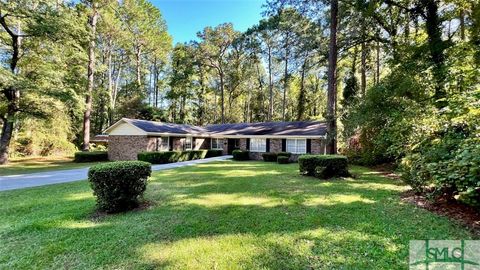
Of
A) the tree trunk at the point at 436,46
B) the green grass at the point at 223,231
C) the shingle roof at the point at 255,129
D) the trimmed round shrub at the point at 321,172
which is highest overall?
the tree trunk at the point at 436,46

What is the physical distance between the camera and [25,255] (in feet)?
12.2

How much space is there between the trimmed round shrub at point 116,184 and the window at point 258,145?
15973 millimetres

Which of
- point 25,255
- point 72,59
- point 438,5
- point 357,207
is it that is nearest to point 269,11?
point 438,5

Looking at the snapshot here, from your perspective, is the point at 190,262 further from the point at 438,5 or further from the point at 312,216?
the point at 438,5

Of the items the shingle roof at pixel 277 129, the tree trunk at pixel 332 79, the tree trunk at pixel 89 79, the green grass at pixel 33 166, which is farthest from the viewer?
the tree trunk at pixel 89 79

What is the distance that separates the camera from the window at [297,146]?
19.3 m

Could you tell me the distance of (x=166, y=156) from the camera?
59.4 feet

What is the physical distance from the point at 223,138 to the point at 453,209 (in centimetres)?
1998

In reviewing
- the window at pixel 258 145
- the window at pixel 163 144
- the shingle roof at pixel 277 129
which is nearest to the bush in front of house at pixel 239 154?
the window at pixel 258 145

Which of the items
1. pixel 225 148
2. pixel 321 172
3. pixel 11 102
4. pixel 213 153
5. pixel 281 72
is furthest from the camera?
pixel 281 72

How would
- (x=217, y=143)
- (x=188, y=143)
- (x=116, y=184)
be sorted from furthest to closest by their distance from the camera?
(x=217, y=143) < (x=188, y=143) < (x=116, y=184)

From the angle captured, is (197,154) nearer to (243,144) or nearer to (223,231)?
(243,144)

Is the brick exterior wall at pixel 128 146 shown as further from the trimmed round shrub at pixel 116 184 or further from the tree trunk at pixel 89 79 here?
the trimmed round shrub at pixel 116 184

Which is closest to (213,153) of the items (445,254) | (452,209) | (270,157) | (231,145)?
(231,145)
